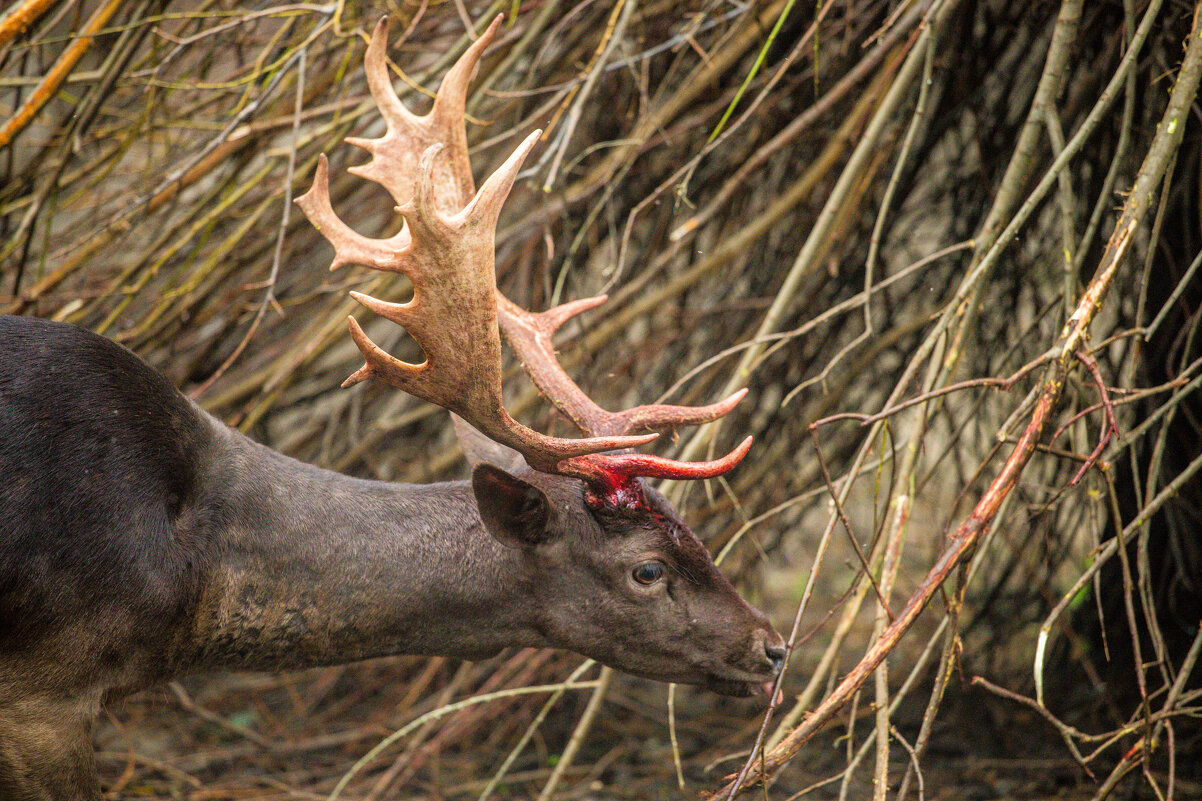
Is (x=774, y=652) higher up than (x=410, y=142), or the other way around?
(x=410, y=142)

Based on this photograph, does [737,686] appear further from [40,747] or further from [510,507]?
[40,747]

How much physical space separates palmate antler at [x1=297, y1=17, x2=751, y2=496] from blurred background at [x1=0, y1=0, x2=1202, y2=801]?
47 centimetres

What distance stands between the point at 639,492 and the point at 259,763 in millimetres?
2137

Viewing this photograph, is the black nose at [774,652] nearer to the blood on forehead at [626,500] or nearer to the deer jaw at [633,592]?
the deer jaw at [633,592]

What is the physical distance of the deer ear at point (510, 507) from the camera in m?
2.08

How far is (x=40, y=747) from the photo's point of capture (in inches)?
75.7

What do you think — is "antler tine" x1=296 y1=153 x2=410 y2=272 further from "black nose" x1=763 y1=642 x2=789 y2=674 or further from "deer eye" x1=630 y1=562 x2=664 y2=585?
"black nose" x1=763 y1=642 x2=789 y2=674

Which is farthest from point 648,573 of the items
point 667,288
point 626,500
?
point 667,288

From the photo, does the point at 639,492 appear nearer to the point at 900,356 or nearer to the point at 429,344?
the point at 429,344

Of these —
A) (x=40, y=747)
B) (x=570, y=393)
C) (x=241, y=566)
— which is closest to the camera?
(x=40, y=747)

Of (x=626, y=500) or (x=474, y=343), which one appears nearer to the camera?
(x=474, y=343)

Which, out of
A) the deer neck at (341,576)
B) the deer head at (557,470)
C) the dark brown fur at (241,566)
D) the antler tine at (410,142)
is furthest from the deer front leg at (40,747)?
the antler tine at (410,142)

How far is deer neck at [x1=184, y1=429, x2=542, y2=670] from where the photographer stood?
2.12m

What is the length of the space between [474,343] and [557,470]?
0.32 metres
